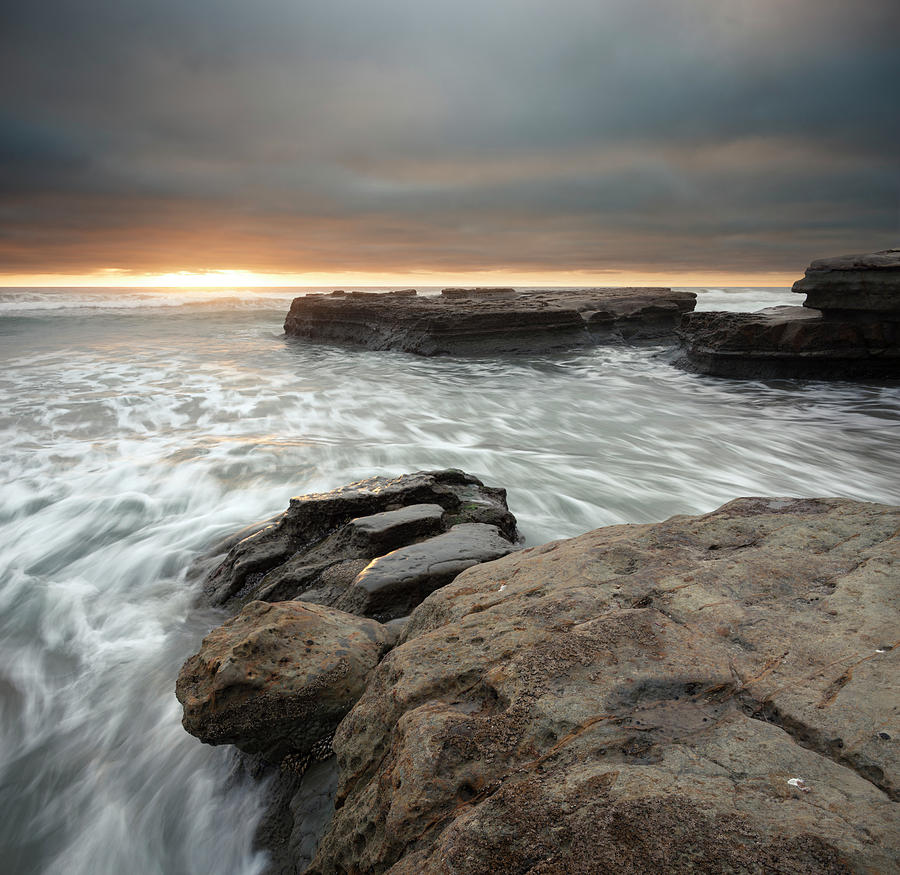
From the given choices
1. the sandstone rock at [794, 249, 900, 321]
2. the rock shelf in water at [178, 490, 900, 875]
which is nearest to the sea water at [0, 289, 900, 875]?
the rock shelf in water at [178, 490, 900, 875]

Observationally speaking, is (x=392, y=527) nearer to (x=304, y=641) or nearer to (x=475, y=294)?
(x=304, y=641)

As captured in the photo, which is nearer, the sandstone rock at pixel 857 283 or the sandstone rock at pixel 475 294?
the sandstone rock at pixel 857 283

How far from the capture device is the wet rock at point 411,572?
2.97m

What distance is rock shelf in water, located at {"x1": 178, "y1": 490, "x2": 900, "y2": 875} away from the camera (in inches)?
41.1

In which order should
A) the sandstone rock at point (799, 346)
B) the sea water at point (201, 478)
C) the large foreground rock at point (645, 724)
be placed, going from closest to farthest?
the large foreground rock at point (645, 724)
the sea water at point (201, 478)
the sandstone rock at point (799, 346)

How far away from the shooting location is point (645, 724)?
1.37m

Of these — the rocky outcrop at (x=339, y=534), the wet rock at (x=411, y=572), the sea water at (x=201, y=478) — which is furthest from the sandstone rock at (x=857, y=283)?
the wet rock at (x=411, y=572)

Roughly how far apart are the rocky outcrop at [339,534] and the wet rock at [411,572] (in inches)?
1.9

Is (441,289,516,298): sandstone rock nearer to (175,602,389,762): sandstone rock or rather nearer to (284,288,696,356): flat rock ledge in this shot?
(284,288,696,356): flat rock ledge

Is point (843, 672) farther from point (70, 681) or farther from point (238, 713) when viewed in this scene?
point (70, 681)

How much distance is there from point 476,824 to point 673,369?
1531cm

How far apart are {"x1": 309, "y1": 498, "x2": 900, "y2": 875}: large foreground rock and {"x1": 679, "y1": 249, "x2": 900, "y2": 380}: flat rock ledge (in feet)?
35.9

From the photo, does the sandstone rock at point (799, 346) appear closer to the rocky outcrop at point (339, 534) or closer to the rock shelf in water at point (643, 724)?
the rocky outcrop at point (339, 534)

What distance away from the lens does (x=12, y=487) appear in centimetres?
577
